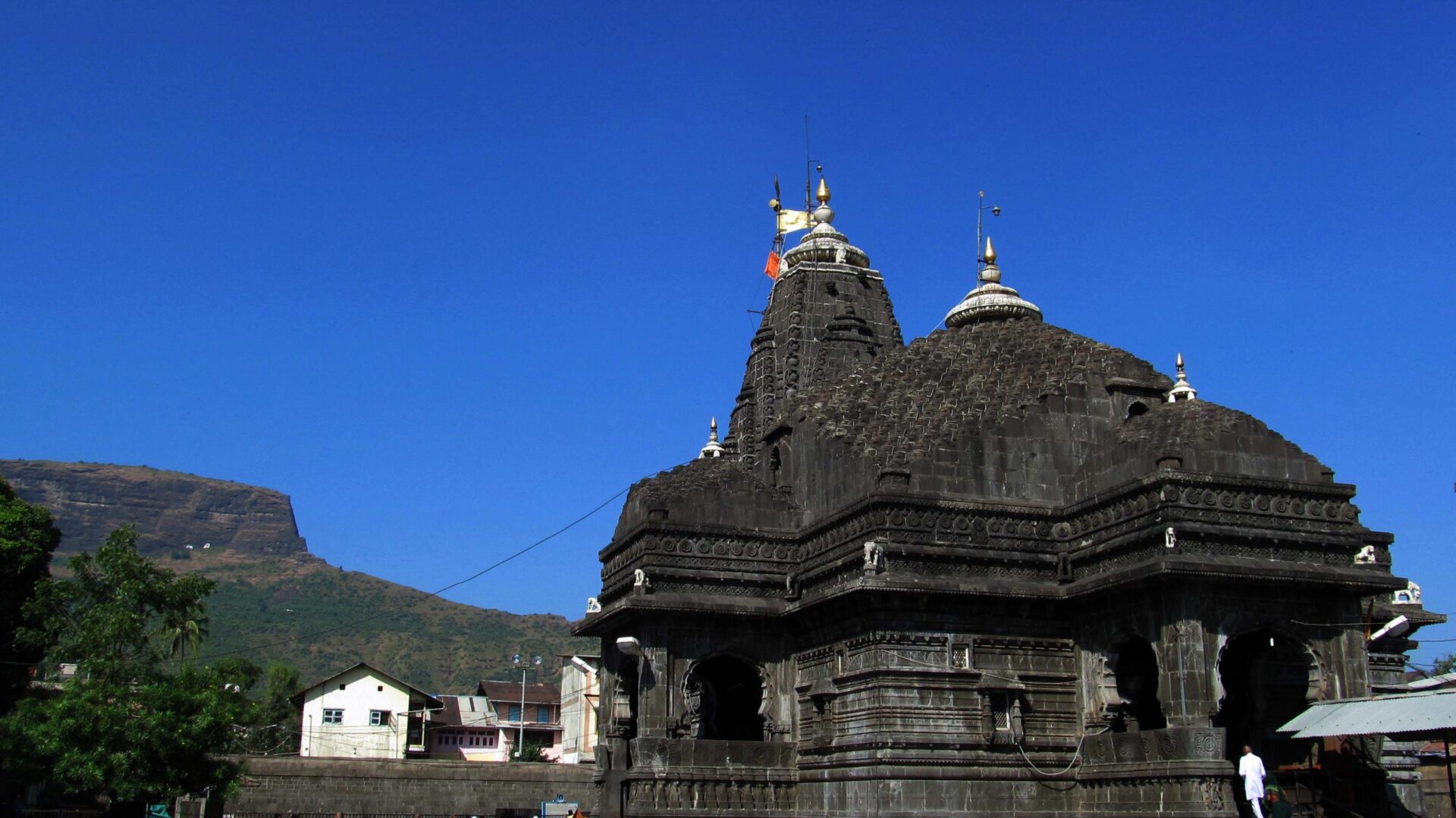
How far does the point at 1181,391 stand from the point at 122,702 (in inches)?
914

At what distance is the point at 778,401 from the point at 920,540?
31.9 feet

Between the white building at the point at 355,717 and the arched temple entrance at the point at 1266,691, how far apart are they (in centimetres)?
4222

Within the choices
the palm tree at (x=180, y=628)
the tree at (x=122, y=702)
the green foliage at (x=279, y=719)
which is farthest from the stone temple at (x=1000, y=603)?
the green foliage at (x=279, y=719)

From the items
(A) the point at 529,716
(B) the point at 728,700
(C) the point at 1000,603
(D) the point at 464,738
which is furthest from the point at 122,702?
(A) the point at 529,716

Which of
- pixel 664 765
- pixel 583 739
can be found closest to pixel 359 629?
pixel 583 739

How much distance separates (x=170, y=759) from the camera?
28.7 m

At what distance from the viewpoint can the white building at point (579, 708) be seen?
5535cm

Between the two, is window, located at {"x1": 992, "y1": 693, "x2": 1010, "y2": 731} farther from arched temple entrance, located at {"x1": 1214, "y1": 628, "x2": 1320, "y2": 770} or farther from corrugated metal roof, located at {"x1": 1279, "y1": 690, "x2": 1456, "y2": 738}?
corrugated metal roof, located at {"x1": 1279, "y1": 690, "x2": 1456, "y2": 738}

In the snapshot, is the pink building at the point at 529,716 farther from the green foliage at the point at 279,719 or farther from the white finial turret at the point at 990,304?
the white finial turret at the point at 990,304

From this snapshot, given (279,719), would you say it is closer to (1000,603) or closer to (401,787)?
(401,787)

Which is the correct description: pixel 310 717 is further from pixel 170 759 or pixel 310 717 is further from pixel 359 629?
pixel 359 629

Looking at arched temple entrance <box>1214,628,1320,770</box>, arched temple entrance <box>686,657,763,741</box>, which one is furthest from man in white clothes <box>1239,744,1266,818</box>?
arched temple entrance <box>686,657,763,741</box>

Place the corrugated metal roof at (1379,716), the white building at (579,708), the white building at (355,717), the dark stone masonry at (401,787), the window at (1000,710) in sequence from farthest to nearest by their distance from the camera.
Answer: the white building at (355,717) → the white building at (579,708) → the dark stone masonry at (401,787) → the window at (1000,710) → the corrugated metal roof at (1379,716)

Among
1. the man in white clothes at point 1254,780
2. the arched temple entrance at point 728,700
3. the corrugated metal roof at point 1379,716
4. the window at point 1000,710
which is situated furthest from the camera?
the arched temple entrance at point 728,700
